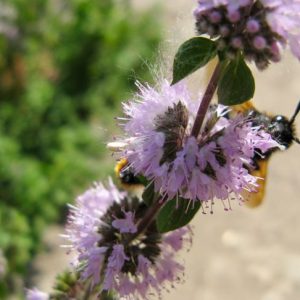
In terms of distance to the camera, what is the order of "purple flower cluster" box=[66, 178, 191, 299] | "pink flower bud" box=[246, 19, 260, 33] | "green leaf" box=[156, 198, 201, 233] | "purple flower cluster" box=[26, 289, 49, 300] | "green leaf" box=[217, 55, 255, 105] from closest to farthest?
"pink flower bud" box=[246, 19, 260, 33] → "green leaf" box=[217, 55, 255, 105] → "green leaf" box=[156, 198, 201, 233] → "purple flower cluster" box=[66, 178, 191, 299] → "purple flower cluster" box=[26, 289, 49, 300]

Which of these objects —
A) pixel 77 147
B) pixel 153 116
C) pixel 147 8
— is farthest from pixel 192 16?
pixel 147 8

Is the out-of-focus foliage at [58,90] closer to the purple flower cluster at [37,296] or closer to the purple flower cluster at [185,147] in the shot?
the purple flower cluster at [37,296]

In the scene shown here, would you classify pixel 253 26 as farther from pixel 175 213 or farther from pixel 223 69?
pixel 175 213

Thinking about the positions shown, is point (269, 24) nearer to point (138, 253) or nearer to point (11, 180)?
point (138, 253)

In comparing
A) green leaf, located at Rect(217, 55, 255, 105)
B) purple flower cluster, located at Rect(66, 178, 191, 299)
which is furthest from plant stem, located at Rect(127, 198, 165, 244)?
green leaf, located at Rect(217, 55, 255, 105)

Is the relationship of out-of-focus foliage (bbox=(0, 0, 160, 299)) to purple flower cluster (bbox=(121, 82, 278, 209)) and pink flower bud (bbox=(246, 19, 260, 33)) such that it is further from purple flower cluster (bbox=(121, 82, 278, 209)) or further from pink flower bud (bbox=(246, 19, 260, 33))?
pink flower bud (bbox=(246, 19, 260, 33))

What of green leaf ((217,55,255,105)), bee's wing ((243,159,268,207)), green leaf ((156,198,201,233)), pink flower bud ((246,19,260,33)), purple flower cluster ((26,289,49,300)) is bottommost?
green leaf ((156,198,201,233))

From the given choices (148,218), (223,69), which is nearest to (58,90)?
(148,218)
